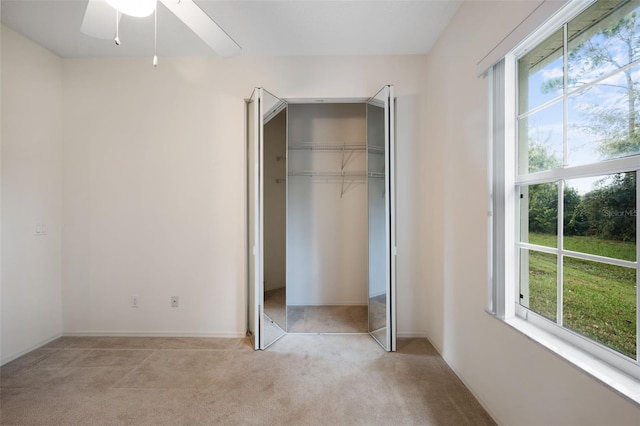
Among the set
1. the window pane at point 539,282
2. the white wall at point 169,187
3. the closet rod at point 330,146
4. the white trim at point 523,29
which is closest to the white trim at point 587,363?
the window pane at point 539,282

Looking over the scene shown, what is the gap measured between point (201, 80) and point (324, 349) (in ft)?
9.31

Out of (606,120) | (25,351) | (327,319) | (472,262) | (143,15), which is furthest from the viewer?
(327,319)

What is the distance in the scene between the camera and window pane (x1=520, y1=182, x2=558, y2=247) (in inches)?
52.1

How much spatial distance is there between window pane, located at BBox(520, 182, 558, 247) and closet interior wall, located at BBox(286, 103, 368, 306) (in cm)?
204

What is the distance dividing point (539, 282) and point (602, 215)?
0.49m

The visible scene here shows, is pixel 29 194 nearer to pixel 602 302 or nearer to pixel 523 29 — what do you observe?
pixel 523 29

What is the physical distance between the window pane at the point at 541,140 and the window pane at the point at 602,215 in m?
0.17

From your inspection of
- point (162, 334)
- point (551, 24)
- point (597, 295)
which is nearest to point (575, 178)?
point (597, 295)

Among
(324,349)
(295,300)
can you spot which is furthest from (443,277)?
(295,300)

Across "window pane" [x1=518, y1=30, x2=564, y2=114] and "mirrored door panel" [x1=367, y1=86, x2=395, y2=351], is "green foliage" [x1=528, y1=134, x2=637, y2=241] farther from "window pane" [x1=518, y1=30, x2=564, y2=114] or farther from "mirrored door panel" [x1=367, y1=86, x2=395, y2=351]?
"mirrored door panel" [x1=367, y1=86, x2=395, y2=351]

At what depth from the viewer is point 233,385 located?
1.92 m

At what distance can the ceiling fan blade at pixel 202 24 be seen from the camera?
1.28 metres

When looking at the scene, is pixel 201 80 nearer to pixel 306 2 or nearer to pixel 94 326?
pixel 306 2

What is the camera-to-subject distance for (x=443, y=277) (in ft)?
7.41
